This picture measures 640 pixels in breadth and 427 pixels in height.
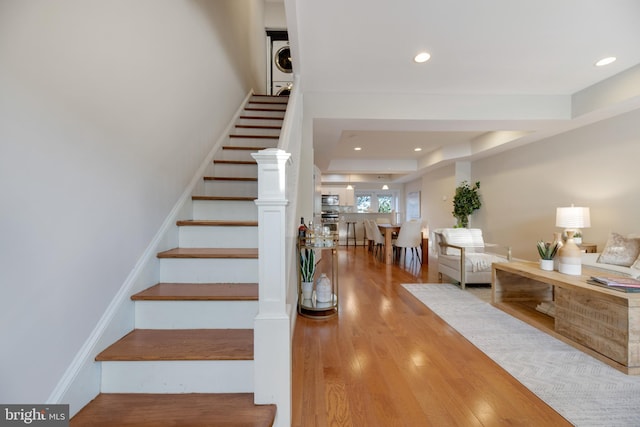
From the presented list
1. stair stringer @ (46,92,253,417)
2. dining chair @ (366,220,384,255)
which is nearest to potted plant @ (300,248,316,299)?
stair stringer @ (46,92,253,417)

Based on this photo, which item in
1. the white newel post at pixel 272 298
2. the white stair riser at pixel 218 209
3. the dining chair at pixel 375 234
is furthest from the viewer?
the dining chair at pixel 375 234

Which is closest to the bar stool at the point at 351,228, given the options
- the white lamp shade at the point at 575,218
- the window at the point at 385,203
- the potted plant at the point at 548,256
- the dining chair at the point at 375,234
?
the dining chair at the point at 375,234

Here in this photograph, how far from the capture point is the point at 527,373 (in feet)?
6.07

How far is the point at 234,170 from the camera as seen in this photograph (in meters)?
2.97

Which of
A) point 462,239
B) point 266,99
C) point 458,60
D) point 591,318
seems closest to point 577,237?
point 462,239

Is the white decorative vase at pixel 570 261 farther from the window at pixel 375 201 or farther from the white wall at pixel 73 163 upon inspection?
the window at pixel 375 201

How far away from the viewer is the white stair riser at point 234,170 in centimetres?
294

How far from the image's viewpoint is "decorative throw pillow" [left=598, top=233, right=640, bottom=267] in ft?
10.0

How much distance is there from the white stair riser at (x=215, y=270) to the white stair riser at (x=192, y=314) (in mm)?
281

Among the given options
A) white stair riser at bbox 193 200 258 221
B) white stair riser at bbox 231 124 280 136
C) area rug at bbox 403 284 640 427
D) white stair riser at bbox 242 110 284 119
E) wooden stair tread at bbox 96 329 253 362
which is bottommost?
area rug at bbox 403 284 640 427

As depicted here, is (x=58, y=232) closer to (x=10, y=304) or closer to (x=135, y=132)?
(x=10, y=304)

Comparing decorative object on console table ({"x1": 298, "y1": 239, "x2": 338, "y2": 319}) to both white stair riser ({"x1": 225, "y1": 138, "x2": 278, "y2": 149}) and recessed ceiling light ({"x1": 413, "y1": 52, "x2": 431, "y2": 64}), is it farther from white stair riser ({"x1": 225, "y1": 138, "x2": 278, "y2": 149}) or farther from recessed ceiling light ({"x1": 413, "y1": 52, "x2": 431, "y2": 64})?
recessed ceiling light ({"x1": 413, "y1": 52, "x2": 431, "y2": 64})

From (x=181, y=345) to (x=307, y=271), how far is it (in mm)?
1589

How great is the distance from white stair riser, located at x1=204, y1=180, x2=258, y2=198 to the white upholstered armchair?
2887 mm
